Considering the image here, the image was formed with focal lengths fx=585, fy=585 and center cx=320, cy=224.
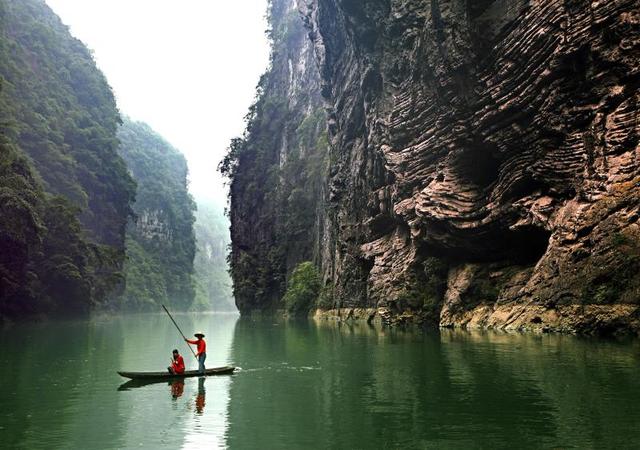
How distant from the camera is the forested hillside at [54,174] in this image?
41594 millimetres

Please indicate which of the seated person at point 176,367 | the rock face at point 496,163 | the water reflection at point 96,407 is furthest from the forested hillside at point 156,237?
the seated person at point 176,367

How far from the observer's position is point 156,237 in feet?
425

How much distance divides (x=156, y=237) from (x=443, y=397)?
407ft

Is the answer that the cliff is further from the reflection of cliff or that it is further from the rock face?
the reflection of cliff

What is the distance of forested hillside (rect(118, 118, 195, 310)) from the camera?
378 feet

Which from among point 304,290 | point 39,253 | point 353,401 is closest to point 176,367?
point 353,401

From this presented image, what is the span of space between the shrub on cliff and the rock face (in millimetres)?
10197

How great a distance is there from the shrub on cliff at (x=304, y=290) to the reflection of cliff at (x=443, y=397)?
3871 centimetres

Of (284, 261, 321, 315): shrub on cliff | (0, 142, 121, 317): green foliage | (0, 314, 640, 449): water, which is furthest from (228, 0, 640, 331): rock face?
(0, 142, 121, 317): green foliage

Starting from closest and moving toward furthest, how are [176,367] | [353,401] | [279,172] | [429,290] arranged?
[353,401]
[176,367]
[429,290]
[279,172]

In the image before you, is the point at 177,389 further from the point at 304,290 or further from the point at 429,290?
the point at 304,290

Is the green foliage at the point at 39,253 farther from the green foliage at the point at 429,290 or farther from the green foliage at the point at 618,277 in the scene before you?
the green foliage at the point at 618,277

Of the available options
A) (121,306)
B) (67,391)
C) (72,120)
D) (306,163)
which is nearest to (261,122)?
(306,163)

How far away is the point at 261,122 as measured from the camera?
84312 mm
